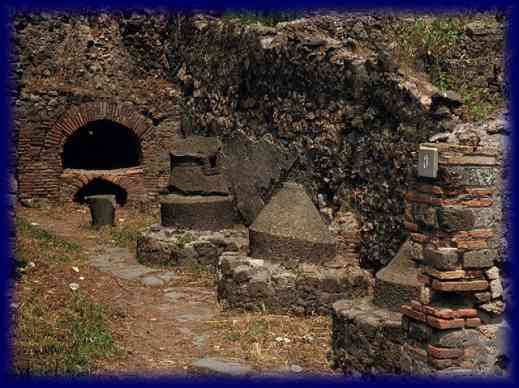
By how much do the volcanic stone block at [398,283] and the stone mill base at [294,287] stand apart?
145 cm

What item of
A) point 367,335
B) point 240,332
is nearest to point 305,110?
point 240,332

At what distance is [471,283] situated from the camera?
18.0 ft

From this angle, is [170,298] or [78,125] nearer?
[170,298]

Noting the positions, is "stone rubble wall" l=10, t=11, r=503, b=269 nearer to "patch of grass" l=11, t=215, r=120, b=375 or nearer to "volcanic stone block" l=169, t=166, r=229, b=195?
"volcanic stone block" l=169, t=166, r=229, b=195

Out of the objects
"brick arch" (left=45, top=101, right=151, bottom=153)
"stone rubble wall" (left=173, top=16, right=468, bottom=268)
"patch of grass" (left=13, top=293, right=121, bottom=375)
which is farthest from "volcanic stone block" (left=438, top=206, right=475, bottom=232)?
"brick arch" (left=45, top=101, right=151, bottom=153)

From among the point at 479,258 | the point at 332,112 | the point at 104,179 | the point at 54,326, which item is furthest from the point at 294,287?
the point at 104,179

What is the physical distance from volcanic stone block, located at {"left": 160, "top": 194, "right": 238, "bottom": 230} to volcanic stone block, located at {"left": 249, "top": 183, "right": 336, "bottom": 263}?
1.80m

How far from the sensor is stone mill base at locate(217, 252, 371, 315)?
8602 mm

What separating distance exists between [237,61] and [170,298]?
15.8ft

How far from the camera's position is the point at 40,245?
34.9 ft

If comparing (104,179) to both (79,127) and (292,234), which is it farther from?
(292,234)

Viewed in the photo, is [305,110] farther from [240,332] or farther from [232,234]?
[240,332]

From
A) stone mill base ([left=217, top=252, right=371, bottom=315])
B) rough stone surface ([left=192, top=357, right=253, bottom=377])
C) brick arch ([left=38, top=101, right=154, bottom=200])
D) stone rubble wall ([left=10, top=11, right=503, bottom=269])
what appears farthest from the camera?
brick arch ([left=38, top=101, right=154, bottom=200])

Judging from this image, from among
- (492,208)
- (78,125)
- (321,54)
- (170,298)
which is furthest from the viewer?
(78,125)
